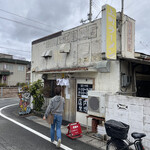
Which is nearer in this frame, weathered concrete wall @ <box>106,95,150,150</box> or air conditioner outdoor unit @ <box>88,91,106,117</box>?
weathered concrete wall @ <box>106,95,150,150</box>

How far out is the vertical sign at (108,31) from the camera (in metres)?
5.47

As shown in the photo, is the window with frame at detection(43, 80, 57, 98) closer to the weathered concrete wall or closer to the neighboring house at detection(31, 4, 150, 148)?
the neighboring house at detection(31, 4, 150, 148)

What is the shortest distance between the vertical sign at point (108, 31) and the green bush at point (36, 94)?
543cm

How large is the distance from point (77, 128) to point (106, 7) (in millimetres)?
4700

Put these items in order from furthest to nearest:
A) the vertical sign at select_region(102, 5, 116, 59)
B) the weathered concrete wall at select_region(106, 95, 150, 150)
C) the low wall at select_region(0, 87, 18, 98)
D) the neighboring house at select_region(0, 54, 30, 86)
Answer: the neighboring house at select_region(0, 54, 30, 86) < the low wall at select_region(0, 87, 18, 98) < the vertical sign at select_region(102, 5, 116, 59) < the weathered concrete wall at select_region(106, 95, 150, 150)

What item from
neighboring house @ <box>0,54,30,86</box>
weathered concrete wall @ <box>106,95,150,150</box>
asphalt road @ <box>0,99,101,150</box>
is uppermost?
neighboring house @ <box>0,54,30,86</box>

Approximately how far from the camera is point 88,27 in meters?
7.50

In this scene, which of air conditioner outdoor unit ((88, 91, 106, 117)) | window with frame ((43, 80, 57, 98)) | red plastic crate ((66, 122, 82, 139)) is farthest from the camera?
window with frame ((43, 80, 57, 98))

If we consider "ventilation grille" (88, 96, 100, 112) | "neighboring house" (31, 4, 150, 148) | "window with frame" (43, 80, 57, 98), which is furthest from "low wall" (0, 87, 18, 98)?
"ventilation grille" (88, 96, 100, 112)

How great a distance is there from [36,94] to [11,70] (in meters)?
20.4

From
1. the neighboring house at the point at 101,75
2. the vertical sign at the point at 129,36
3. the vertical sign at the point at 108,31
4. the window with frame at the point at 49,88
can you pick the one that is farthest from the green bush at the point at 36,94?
the vertical sign at the point at 129,36

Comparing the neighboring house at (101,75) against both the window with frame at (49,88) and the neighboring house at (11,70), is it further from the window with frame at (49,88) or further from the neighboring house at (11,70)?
the neighboring house at (11,70)

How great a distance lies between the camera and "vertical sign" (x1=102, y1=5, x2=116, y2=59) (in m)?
5.47

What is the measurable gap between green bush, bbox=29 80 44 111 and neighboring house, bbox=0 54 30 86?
1874cm
